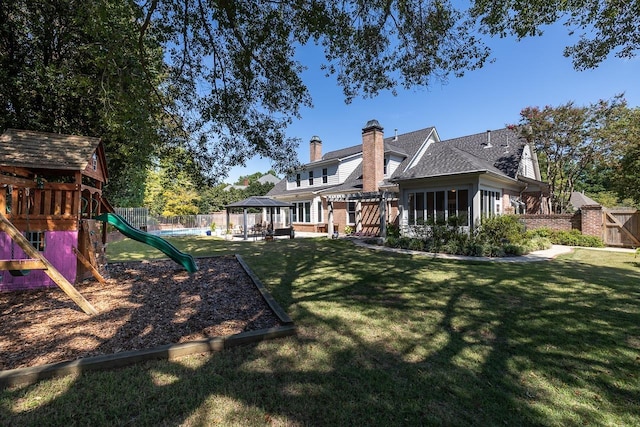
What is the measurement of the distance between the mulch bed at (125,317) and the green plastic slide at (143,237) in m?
0.76

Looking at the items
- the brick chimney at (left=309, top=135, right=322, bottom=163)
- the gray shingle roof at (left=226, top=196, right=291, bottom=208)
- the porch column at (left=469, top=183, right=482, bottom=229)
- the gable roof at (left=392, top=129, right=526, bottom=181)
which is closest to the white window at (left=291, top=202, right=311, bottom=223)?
the gray shingle roof at (left=226, top=196, right=291, bottom=208)

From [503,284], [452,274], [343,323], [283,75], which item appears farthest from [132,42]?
[503,284]

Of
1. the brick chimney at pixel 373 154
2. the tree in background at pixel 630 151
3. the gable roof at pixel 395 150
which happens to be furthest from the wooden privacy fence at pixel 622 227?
the brick chimney at pixel 373 154

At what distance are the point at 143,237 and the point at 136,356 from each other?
5.32 m

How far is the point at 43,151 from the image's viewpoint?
251 inches

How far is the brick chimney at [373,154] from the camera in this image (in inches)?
739

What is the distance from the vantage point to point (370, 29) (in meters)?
7.80

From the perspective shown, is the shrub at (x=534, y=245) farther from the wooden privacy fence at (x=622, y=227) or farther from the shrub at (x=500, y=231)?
the wooden privacy fence at (x=622, y=227)

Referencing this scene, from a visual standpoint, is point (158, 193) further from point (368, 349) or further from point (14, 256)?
point (368, 349)

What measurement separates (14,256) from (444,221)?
1592cm

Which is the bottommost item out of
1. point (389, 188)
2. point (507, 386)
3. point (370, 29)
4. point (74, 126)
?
point (507, 386)

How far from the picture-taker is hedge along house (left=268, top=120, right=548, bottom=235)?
14.6 metres

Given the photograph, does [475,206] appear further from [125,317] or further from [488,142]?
[125,317]

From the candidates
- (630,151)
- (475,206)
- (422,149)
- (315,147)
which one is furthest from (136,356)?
(315,147)
